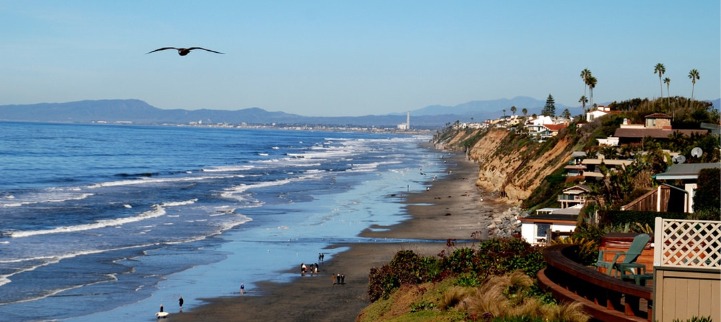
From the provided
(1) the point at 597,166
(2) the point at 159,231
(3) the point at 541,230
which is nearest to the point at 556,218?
(3) the point at 541,230

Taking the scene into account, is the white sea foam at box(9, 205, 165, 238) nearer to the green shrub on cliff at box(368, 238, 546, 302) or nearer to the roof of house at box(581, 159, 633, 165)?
the green shrub on cliff at box(368, 238, 546, 302)

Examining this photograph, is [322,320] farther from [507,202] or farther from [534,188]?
[507,202]

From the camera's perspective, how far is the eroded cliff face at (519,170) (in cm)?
5984

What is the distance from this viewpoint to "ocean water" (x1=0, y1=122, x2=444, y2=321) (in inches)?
1187

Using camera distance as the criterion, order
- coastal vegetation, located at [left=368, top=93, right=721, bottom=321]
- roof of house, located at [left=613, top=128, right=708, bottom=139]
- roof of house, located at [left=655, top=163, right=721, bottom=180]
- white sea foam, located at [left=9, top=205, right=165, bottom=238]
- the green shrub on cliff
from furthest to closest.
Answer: roof of house, located at [left=613, top=128, right=708, bottom=139], white sea foam, located at [left=9, top=205, right=165, bottom=238], roof of house, located at [left=655, top=163, right=721, bottom=180], the green shrub on cliff, coastal vegetation, located at [left=368, top=93, right=721, bottom=321]

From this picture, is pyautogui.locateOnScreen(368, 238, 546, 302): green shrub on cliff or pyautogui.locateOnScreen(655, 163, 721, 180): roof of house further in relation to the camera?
pyautogui.locateOnScreen(655, 163, 721, 180): roof of house

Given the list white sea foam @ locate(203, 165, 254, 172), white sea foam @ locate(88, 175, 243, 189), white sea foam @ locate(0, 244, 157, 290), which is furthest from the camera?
white sea foam @ locate(203, 165, 254, 172)

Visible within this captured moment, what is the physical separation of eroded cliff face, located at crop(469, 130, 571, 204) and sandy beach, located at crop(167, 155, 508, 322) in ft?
5.91

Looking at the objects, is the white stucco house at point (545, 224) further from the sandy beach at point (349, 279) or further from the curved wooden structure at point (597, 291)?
the curved wooden structure at point (597, 291)

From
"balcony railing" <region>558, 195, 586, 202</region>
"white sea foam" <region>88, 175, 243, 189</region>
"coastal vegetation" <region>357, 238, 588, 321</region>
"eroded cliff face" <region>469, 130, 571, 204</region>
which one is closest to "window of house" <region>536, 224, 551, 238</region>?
"balcony railing" <region>558, 195, 586, 202</region>

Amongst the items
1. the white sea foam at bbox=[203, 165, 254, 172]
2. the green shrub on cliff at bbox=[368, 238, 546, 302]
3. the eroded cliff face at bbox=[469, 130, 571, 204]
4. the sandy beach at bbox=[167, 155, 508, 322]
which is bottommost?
the white sea foam at bbox=[203, 165, 254, 172]

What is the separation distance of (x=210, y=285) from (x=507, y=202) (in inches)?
1341

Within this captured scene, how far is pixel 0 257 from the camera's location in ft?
120

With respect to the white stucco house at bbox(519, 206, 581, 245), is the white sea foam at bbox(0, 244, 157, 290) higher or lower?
lower
